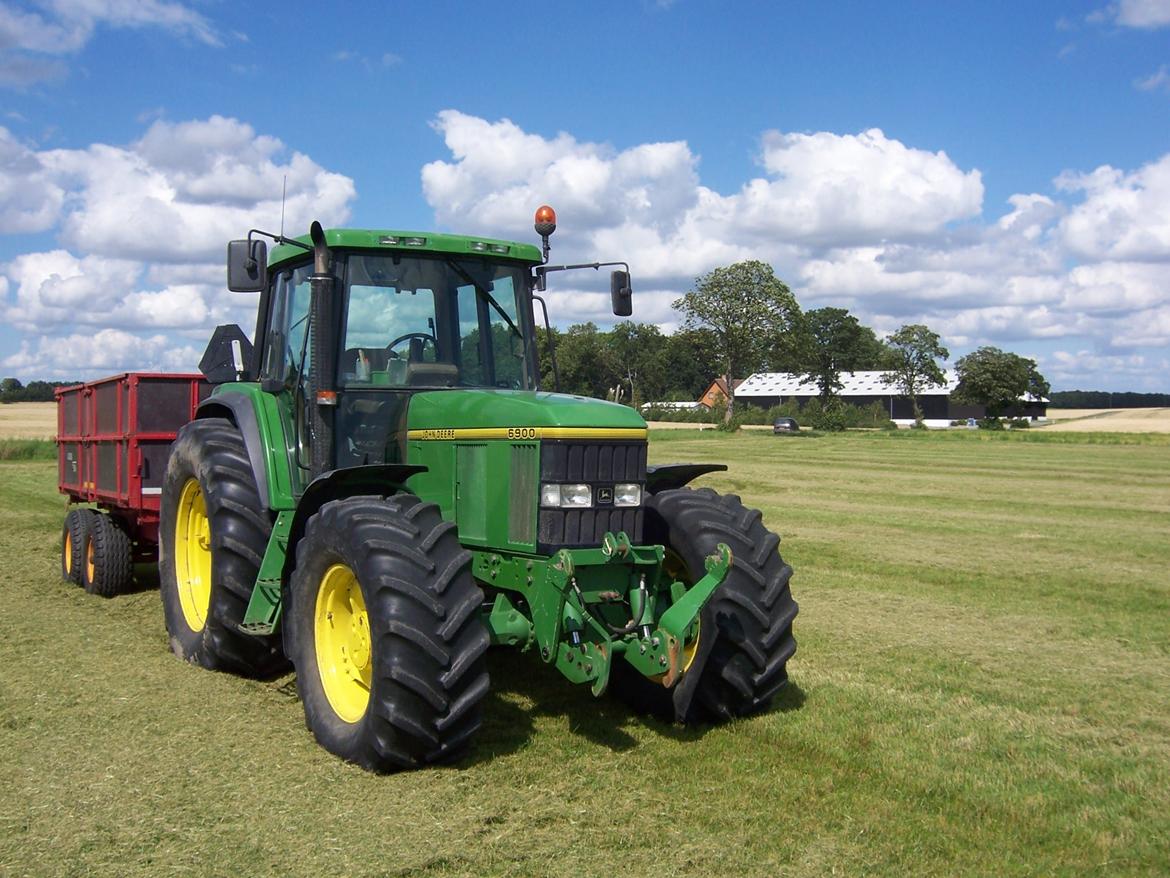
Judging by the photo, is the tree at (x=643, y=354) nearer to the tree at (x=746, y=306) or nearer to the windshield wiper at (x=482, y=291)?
the tree at (x=746, y=306)

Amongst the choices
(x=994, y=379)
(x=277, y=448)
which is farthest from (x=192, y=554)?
(x=994, y=379)

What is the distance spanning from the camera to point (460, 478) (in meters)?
6.21

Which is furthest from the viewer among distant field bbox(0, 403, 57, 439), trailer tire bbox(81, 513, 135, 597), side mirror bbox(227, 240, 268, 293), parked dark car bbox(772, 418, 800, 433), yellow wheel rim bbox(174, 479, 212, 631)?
parked dark car bbox(772, 418, 800, 433)

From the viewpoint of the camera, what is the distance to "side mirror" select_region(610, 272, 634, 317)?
23.5ft

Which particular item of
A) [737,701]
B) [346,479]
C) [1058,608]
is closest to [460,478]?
[346,479]

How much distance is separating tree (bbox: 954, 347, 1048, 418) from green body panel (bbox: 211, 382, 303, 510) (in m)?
78.1

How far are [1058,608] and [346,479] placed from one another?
22.1 feet

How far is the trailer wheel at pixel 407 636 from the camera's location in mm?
5137

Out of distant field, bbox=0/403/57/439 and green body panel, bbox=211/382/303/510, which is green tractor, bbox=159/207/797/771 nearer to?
green body panel, bbox=211/382/303/510

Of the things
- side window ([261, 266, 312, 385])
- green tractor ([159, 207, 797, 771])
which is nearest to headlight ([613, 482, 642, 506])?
green tractor ([159, 207, 797, 771])

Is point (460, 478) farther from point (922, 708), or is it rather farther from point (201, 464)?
point (922, 708)

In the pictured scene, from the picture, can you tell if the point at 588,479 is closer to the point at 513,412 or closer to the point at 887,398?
the point at 513,412

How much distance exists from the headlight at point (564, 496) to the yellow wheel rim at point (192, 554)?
324cm

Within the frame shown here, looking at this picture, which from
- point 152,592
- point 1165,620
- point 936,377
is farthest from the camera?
point 936,377
